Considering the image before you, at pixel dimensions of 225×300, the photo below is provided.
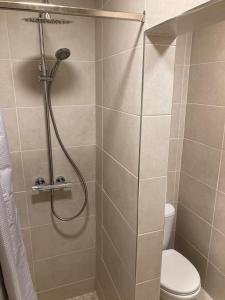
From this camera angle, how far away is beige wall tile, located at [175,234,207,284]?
2062 mm

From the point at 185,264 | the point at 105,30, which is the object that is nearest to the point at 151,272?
the point at 185,264

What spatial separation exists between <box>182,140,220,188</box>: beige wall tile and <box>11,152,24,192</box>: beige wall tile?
1.37 metres

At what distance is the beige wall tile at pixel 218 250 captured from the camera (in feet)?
6.04

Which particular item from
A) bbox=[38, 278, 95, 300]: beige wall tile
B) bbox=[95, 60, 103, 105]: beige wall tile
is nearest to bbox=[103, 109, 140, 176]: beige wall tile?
bbox=[95, 60, 103, 105]: beige wall tile

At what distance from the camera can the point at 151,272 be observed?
1.35 meters

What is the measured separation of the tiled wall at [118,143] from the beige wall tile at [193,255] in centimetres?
83

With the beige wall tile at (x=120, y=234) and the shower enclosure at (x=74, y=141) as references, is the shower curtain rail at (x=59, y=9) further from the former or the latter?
the beige wall tile at (x=120, y=234)

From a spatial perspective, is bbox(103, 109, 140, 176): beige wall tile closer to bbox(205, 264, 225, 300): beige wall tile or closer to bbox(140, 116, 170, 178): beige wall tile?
bbox(140, 116, 170, 178): beige wall tile

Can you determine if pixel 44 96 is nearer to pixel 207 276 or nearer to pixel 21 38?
pixel 21 38

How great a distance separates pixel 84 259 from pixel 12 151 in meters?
1.11

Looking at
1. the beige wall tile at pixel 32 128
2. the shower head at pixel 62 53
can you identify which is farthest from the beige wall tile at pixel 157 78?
the beige wall tile at pixel 32 128

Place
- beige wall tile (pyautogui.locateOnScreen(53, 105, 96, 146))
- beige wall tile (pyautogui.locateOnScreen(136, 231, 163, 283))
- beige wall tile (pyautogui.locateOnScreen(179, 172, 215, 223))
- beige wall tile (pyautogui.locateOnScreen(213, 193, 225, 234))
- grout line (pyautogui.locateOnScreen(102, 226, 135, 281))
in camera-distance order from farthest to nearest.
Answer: beige wall tile (pyautogui.locateOnScreen(179, 172, 215, 223)) < beige wall tile (pyautogui.locateOnScreen(213, 193, 225, 234)) < beige wall tile (pyautogui.locateOnScreen(53, 105, 96, 146)) < grout line (pyautogui.locateOnScreen(102, 226, 135, 281)) < beige wall tile (pyautogui.locateOnScreen(136, 231, 163, 283))

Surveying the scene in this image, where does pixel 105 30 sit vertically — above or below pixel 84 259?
above

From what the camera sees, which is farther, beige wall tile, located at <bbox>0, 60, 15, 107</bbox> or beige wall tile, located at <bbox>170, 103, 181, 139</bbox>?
beige wall tile, located at <bbox>170, 103, 181, 139</bbox>
